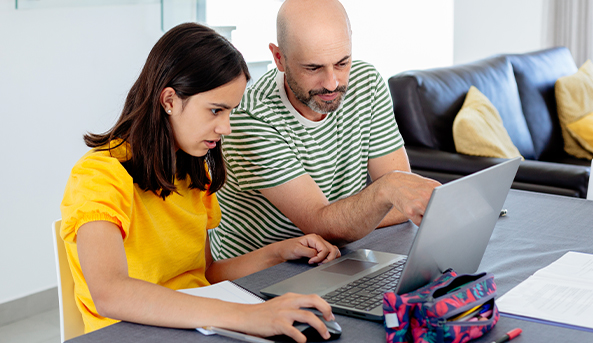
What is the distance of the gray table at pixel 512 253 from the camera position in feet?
2.80

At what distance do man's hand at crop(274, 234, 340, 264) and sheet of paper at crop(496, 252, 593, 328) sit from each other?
1.12ft

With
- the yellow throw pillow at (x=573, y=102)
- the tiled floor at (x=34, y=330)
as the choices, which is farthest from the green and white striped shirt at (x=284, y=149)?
the yellow throw pillow at (x=573, y=102)

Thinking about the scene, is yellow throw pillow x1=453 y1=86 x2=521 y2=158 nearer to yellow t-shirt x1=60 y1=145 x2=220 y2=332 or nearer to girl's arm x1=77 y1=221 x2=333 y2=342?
yellow t-shirt x1=60 y1=145 x2=220 y2=332

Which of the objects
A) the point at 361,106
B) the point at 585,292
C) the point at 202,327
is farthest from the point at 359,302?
the point at 361,106

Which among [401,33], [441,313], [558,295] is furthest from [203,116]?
[401,33]

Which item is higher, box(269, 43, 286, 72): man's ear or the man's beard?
box(269, 43, 286, 72): man's ear

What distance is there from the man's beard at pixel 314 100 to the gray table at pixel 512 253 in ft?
1.03

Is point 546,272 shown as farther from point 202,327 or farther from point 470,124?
point 470,124

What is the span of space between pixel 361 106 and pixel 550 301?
2.58 ft

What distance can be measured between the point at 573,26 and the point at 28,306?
13.0 feet

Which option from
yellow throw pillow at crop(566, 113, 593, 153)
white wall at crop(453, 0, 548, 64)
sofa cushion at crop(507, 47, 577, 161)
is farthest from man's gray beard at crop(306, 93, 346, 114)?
white wall at crop(453, 0, 548, 64)

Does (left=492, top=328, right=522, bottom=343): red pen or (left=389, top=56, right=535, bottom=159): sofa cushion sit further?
(left=389, top=56, right=535, bottom=159): sofa cushion

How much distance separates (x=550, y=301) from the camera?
95 cm

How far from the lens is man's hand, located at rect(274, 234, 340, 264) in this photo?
118cm
